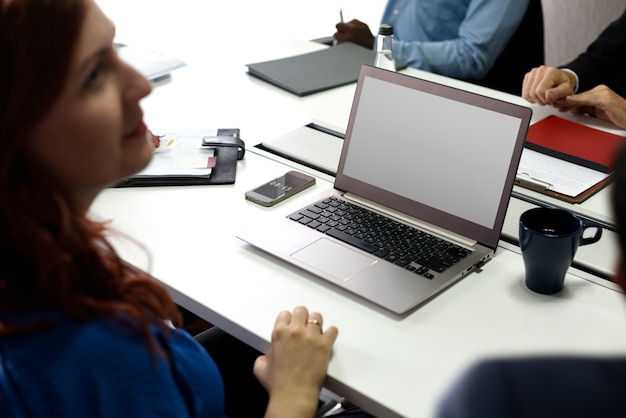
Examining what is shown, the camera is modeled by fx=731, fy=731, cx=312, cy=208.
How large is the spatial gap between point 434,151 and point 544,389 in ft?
3.10

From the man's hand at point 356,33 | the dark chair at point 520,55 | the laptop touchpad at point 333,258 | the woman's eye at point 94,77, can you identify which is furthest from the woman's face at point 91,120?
the dark chair at point 520,55

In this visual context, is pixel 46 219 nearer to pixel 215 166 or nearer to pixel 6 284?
pixel 6 284

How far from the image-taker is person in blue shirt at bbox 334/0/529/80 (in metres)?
2.35

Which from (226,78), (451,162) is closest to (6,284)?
(451,162)

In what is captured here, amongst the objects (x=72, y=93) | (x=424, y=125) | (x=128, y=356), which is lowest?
(x=128, y=356)

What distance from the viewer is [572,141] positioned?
1.72 m

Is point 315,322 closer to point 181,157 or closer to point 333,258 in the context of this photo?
point 333,258

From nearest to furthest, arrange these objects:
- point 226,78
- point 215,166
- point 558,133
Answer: point 215,166 → point 558,133 → point 226,78

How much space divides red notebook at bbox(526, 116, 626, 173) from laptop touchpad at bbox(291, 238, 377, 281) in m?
0.63

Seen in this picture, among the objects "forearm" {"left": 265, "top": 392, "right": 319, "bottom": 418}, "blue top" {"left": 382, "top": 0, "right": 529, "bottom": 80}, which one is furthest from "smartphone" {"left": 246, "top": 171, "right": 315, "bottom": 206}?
"blue top" {"left": 382, "top": 0, "right": 529, "bottom": 80}

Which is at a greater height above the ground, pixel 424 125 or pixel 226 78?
pixel 424 125

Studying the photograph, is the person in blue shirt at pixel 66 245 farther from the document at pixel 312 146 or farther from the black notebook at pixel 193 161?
the document at pixel 312 146

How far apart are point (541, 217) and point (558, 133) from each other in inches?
24.3

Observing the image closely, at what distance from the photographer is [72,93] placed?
2.51ft
